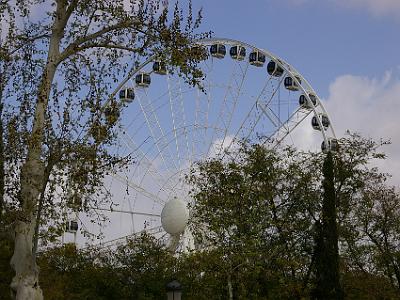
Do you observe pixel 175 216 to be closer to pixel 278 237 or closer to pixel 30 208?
pixel 278 237

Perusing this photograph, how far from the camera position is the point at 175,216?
32062mm

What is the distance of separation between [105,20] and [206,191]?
1130 centimetres

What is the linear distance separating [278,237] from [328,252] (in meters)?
1.88

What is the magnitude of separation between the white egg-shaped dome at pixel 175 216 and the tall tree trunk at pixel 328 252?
788 cm

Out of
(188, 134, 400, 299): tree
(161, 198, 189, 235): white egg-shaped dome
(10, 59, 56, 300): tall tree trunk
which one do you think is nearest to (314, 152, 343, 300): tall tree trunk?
(188, 134, 400, 299): tree

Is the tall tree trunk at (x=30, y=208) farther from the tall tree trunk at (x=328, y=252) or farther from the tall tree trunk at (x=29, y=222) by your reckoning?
the tall tree trunk at (x=328, y=252)

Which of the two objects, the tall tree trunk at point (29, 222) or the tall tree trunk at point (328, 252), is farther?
the tall tree trunk at point (328, 252)

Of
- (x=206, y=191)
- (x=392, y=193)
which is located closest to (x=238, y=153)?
(x=206, y=191)

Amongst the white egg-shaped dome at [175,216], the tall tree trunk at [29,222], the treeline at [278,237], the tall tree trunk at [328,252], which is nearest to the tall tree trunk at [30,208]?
the tall tree trunk at [29,222]

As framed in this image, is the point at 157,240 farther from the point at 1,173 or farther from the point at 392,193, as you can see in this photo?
the point at 1,173

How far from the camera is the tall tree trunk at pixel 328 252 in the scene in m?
24.7

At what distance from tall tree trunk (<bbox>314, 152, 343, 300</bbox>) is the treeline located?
0.11ft

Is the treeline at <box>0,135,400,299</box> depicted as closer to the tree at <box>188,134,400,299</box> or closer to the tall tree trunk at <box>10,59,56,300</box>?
the tree at <box>188,134,400,299</box>

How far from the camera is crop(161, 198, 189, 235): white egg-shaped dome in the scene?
32031 mm
